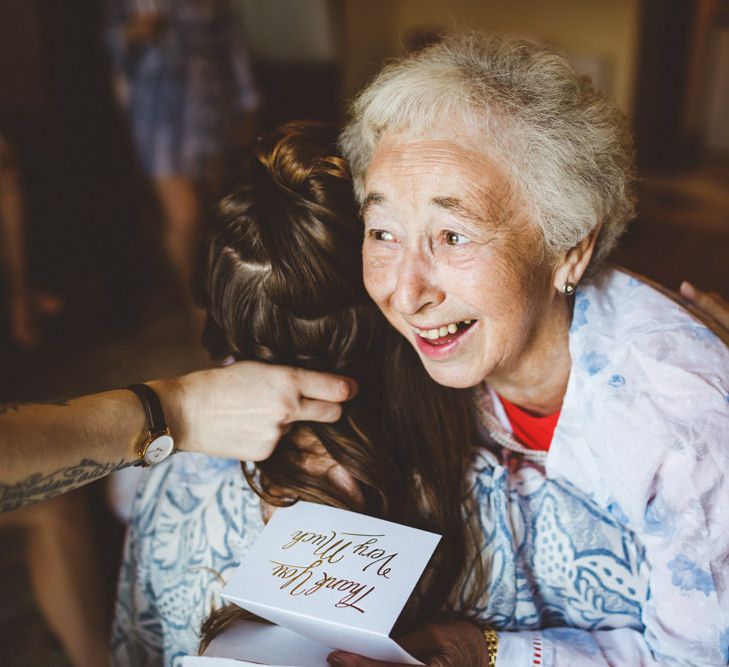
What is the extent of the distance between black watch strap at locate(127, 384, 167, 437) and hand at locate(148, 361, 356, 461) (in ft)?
0.10

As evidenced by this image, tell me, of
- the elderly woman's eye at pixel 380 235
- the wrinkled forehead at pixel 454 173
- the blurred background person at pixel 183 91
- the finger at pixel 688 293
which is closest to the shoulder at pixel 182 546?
the elderly woman's eye at pixel 380 235

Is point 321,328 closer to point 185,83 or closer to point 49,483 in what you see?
point 49,483

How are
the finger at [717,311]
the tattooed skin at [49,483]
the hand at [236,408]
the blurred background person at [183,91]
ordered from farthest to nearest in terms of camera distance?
the blurred background person at [183,91], the finger at [717,311], the hand at [236,408], the tattooed skin at [49,483]

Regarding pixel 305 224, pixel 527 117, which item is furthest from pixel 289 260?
pixel 527 117

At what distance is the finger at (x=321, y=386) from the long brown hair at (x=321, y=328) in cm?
10

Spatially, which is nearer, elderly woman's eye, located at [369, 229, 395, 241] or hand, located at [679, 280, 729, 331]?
elderly woman's eye, located at [369, 229, 395, 241]

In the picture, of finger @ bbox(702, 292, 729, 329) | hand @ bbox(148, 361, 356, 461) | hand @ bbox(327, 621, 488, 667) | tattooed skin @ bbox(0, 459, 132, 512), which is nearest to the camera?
tattooed skin @ bbox(0, 459, 132, 512)

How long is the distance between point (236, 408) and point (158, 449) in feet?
0.49

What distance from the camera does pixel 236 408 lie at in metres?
1.24

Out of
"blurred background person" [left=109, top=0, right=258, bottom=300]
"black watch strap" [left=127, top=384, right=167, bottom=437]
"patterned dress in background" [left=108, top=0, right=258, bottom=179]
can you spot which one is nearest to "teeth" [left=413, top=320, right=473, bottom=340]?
"black watch strap" [left=127, top=384, right=167, bottom=437]

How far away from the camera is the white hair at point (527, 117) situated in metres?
1.18

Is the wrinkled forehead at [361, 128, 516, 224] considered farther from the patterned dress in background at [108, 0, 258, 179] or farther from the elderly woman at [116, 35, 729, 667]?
the patterned dress in background at [108, 0, 258, 179]

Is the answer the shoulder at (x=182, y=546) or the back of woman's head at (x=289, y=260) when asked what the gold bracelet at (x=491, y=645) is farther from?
the back of woman's head at (x=289, y=260)

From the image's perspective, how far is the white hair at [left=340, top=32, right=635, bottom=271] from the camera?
118 centimetres
